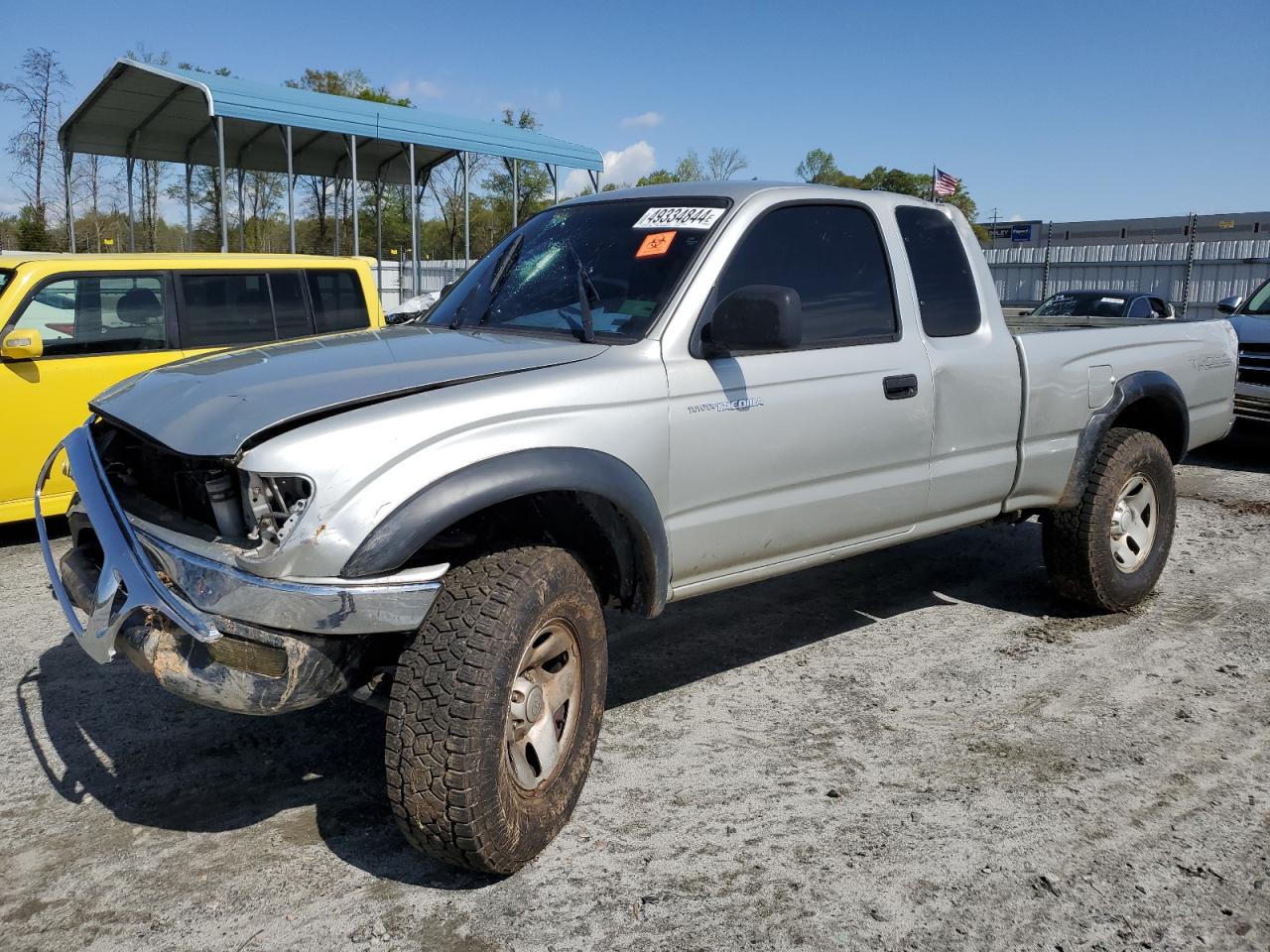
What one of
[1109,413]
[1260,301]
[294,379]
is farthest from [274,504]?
[1260,301]

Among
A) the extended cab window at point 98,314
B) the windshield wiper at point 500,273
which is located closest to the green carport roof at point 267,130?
the extended cab window at point 98,314

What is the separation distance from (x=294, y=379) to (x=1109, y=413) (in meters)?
3.79

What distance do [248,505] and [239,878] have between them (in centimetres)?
108

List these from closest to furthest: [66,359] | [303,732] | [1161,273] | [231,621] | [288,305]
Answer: [231,621]
[303,732]
[66,359]
[288,305]
[1161,273]

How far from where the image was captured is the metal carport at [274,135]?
13469 millimetres

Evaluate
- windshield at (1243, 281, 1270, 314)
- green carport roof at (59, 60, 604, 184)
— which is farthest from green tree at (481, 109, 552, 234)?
windshield at (1243, 281, 1270, 314)

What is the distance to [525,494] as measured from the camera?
9.32ft

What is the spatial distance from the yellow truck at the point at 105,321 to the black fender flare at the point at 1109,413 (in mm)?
5120

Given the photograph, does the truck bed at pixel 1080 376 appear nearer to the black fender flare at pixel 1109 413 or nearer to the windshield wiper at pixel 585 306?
the black fender flare at pixel 1109 413

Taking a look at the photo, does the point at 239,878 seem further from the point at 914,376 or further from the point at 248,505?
the point at 914,376

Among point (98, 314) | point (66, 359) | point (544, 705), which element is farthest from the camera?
point (98, 314)

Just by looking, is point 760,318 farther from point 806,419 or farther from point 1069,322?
point 1069,322

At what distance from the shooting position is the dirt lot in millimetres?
2721

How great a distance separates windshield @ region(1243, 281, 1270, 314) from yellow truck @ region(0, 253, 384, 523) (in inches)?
356
